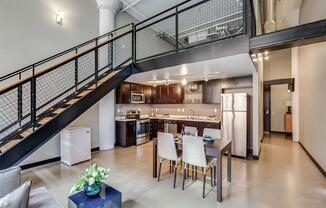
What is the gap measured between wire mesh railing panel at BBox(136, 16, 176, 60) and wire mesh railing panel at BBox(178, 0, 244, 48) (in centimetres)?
67

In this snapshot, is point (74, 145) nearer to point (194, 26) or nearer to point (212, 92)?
point (212, 92)

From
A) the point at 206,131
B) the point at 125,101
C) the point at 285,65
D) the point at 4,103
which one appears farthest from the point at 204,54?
the point at 285,65

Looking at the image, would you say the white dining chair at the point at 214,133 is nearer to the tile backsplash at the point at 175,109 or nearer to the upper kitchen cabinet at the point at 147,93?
the tile backsplash at the point at 175,109

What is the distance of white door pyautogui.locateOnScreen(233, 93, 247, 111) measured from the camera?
481cm

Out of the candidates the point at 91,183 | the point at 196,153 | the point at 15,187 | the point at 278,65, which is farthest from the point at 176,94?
the point at 278,65

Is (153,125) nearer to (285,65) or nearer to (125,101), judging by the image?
(125,101)

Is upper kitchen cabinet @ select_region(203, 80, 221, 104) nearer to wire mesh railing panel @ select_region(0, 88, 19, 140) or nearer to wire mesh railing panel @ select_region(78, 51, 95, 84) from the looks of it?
wire mesh railing panel @ select_region(78, 51, 95, 84)

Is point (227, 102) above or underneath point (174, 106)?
above

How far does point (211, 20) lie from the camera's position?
5.89 meters

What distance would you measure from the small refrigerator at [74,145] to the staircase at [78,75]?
0.80m

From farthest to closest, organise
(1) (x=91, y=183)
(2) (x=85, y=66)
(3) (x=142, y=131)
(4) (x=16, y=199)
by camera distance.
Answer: (3) (x=142, y=131), (2) (x=85, y=66), (1) (x=91, y=183), (4) (x=16, y=199)

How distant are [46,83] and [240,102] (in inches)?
199

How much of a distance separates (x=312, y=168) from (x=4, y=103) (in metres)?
7.06

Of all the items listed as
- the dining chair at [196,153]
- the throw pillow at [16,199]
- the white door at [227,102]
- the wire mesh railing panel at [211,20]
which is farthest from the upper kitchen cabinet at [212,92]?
the throw pillow at [16,199]
